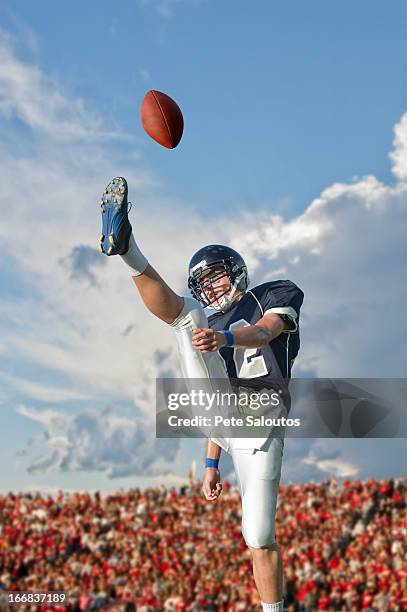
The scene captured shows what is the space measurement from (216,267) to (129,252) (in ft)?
2.12

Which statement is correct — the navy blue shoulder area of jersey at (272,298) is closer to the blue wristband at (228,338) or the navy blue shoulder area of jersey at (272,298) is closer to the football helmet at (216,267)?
the football helmet at (216,267)

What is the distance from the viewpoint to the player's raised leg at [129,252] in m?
3.35

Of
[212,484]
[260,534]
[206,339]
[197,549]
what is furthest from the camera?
[197,549]

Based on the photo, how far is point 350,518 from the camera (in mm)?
13227

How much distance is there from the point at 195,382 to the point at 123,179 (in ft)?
3.21

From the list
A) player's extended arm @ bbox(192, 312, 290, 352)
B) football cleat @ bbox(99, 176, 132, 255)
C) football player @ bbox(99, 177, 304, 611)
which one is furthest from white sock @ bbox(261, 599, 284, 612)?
football cleat @ bbox(99, 176, 132, 255)

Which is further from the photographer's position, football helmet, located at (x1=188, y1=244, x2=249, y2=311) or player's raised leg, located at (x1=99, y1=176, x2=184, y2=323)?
football helmet, located at (x1=188, y1=244, x2=249, y2=311)

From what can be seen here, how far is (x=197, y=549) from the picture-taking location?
13250 millimetres

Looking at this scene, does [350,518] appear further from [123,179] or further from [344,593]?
[123,179]

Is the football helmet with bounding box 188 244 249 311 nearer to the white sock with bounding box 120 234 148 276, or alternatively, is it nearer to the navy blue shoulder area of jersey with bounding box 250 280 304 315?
the navy blue shoulder area of jersey with bounding box 250 280 304 315

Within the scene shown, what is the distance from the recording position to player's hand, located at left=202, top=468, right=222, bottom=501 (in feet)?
13.0

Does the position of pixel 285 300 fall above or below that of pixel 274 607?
above

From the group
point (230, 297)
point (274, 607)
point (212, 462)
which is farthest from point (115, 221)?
point (274, 607)

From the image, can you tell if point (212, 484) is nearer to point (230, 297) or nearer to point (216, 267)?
point (230, 297)
